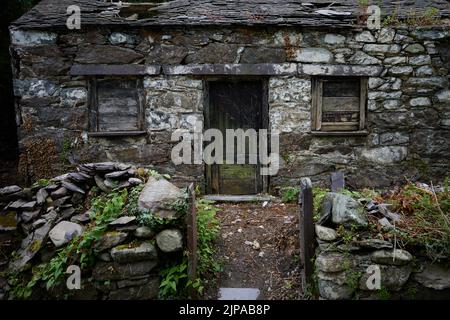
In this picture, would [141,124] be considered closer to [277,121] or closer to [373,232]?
[277,121]

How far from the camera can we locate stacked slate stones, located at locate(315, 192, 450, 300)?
3.40 meters

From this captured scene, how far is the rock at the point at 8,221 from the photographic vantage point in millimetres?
4211

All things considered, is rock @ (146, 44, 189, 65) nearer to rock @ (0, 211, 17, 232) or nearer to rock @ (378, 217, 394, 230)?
rock @ (0, 211, 17, 232)

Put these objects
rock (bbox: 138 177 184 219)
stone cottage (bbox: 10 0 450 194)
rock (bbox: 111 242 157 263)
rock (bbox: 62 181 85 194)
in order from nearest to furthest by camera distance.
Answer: rock (bbox: 111 242 157 263) < rock (bbox: 138 177 184 219) < rock (bbox: 62 181 85 194) < stone cottage (bbox: 10 0 450 194)

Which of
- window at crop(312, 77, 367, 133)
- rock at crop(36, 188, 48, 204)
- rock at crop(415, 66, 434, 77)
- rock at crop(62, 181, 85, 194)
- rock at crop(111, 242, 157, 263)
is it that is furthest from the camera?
window at crop(312, 77, 367, 133)

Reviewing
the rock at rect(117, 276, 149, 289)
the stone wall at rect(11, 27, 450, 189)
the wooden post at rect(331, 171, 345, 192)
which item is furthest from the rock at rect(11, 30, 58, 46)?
the wooden post at rect(331, 171, 345, 192)

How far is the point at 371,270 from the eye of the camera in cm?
342

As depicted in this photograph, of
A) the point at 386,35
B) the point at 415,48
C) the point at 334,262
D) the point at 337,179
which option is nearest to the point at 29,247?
the point at 334,262

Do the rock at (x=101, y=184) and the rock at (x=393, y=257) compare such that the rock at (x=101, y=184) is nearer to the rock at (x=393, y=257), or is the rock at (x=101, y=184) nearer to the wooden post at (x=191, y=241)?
the wooden post at (x=191, y=241)

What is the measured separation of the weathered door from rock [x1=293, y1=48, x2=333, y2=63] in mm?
765

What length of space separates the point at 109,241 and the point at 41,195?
4.30 feet
